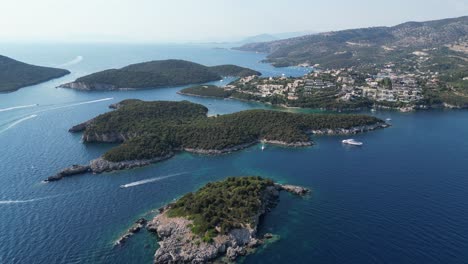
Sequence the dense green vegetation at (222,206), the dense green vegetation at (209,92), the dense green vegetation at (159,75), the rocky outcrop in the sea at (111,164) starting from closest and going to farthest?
the dense green vegetation at (222,206), the rocky outcrop in the sea at (111,164), the dense green vegetation at (209,92), the dense green vegetation at (159,75)

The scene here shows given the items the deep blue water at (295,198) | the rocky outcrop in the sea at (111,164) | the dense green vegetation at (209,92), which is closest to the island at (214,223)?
the deep blue water at (295,198)

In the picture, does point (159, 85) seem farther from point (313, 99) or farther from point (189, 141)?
point (189, 141)

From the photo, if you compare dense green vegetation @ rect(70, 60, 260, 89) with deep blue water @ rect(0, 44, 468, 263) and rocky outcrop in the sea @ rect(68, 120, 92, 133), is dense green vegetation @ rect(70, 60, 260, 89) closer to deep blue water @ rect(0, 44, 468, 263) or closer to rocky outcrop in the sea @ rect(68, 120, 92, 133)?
rocky outcrop in the sea @ rect(68, 120, 92, 133)

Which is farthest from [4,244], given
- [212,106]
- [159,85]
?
[159,85]

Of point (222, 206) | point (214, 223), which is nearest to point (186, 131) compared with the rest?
point (222, 206)

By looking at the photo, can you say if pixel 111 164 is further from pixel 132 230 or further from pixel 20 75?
pixel 20 75

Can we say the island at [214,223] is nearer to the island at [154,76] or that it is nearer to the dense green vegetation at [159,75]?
the island at [154,76]
